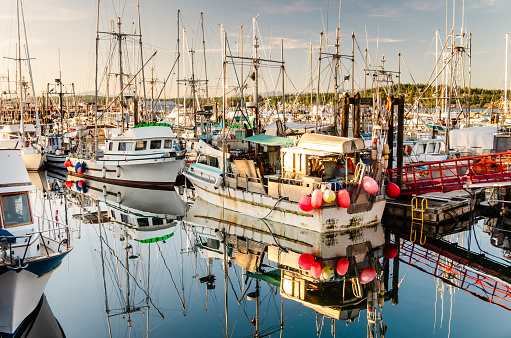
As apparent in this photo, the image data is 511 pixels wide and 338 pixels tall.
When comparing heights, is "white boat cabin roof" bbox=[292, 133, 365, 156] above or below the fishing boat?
above

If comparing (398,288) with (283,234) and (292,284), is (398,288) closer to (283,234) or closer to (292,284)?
(292,284)

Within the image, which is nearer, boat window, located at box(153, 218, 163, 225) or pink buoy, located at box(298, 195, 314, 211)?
pink buoy, located at box(298, 195, 314, 211)

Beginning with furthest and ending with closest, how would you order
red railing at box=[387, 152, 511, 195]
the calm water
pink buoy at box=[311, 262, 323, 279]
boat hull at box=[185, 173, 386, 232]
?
red railing at box=[387, 152, 511, 195] → boat hull at box=[185, 173, 386, 232] → pink buoy at box=[311, 262, 323, 279] → the calm water

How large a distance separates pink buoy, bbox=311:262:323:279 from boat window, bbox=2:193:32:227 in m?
8.39

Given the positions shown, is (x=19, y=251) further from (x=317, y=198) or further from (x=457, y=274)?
(x=457, y=274)

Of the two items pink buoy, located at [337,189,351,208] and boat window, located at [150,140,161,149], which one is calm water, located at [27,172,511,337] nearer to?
pink buoy, located at [337,189,351,208]

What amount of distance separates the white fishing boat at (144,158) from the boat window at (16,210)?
Result: 17.0 meters

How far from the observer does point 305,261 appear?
47.8 ft

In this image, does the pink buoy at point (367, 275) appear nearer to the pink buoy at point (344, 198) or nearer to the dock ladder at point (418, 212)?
the pink buoy at point (344, 198)

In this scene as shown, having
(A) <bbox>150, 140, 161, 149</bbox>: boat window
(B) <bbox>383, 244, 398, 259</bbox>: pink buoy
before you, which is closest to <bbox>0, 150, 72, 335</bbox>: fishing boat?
(B) <bbox>383, 244, 398, 259</bbox>: pink buoy

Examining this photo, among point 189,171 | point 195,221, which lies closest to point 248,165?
point 195,221

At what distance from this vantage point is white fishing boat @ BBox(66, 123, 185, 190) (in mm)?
28125

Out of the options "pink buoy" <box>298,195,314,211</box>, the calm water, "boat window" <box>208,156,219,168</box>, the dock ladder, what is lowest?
the calm water

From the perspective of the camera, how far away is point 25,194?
35.9ft
